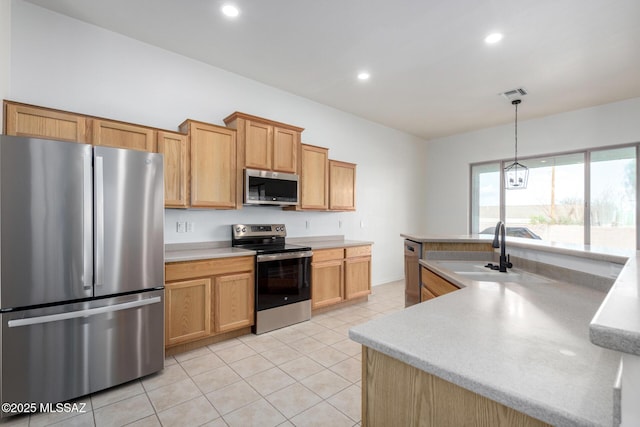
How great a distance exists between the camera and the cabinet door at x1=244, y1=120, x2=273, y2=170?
3.32 meters

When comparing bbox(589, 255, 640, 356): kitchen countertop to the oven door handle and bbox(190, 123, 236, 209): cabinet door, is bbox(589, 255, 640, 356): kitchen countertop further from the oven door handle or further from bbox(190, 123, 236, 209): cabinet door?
bbox(190, 123, 236, 209): cabinet door

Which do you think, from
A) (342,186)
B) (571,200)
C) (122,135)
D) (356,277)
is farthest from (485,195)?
(122,135)

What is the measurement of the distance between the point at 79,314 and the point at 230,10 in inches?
101

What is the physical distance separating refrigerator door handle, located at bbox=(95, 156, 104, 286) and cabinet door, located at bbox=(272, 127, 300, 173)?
5.86 feet

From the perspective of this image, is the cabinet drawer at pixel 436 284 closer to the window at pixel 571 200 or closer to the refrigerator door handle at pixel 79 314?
the refrigerator door handle at pixel 79 314

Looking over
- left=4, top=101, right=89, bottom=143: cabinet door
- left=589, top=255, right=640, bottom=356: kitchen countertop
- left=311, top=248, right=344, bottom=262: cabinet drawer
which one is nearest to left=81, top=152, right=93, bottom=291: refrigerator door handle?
left=4, top=101, right=89, bottom=143: cabinet door

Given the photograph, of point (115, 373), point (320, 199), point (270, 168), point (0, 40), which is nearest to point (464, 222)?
point (320, 199)

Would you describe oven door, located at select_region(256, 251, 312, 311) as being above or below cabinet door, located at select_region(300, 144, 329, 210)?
below

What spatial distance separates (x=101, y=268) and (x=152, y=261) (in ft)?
1.06

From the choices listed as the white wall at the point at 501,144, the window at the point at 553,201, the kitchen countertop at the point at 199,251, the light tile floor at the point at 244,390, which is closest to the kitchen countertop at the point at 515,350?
the light tile floor at the point at 244,390

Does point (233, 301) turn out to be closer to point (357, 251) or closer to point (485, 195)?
Answer: point (357, 251)

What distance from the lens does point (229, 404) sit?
6.55 feet

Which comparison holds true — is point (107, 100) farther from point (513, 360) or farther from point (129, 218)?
point (513, 360)

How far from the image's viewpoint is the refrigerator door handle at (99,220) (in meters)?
2.04
